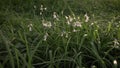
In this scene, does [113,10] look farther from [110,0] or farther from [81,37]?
[81,37]

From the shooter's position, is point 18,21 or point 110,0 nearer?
point 18,21

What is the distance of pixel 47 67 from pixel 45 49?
1.10 feet

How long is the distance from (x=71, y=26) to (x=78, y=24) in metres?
0.28

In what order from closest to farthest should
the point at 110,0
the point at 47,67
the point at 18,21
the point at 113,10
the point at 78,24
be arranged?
the point at 47,67 < the point at 78,24 < the point at 18,21 < the point at 113,10 < the point at 110,0

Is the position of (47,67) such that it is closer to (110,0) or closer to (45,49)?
(45,49)

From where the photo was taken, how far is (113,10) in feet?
18.5

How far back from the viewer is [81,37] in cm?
284

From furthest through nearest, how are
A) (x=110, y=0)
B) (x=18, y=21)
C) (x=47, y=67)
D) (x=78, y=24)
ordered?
(x=110, y=0) → (x=18, y=21) → (x=78, y=24) → (x=47, y=67)

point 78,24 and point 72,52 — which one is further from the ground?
point 78,24

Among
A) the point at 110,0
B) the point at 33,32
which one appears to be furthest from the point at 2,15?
the point at 110,0

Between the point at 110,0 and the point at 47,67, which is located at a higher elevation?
the point at 110,0

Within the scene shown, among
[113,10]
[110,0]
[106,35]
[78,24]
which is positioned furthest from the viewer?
[110,0]

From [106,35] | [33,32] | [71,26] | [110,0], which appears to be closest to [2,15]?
[33,32]

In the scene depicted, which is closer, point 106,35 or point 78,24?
point 78,24
